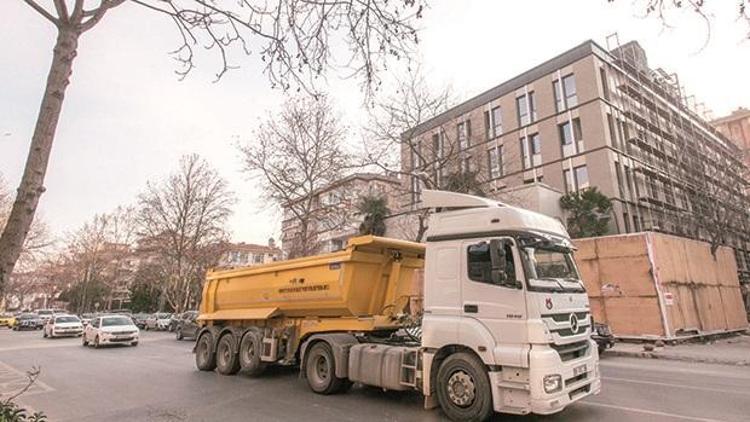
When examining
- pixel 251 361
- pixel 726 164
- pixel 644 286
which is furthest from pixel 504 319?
pixel 726 164

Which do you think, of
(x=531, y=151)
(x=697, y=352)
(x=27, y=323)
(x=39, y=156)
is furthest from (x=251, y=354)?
(x=27, y=323)

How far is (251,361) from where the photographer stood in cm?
1047

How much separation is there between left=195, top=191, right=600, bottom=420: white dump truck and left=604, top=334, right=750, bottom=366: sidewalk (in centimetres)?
896

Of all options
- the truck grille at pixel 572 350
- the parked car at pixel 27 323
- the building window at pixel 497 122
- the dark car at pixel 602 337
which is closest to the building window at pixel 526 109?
the building window at pixel 497 122

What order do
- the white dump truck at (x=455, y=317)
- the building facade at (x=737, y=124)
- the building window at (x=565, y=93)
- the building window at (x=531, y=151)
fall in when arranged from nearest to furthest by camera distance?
1. the white dump truck at (x=455, y=317)
2. the building window at (x=565, y=93)
3. the building window at (x=531, y=151)
4. the building facade at (x=737, y=124)

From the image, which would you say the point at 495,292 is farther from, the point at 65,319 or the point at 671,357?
the point at 65,319

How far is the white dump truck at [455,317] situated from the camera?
5941 mm

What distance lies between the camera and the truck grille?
6082 mm

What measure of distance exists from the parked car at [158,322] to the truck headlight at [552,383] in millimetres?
37031

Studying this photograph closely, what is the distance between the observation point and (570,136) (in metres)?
32.1

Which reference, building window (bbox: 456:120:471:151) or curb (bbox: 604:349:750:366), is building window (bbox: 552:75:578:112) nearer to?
building window (bbox: 456:120:471:151)

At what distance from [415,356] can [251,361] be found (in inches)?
→ 204

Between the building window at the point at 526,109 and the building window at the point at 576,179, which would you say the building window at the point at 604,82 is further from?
the building window at the point at 576,179

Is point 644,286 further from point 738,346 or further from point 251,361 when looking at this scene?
point 251,361
